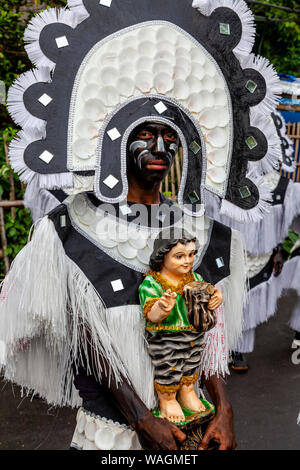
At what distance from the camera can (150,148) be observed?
57.5 inches

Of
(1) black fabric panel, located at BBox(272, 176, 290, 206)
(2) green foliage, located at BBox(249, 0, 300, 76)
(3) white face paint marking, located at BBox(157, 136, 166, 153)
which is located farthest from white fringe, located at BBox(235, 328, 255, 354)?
(2) green foliage, located at BBox(249, 0, 300, 76)

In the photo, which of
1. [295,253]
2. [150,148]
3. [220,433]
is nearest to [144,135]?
[150,148]

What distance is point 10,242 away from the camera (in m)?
4.19

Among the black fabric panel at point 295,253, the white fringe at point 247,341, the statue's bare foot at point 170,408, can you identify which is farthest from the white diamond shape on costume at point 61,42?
the black fabric panel at point 295,253

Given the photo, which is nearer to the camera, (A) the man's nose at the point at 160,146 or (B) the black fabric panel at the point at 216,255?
(A) the man's nose at the point at 160,146

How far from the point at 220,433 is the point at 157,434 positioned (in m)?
0.21

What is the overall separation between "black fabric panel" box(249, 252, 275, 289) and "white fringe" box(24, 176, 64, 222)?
4.86 ft

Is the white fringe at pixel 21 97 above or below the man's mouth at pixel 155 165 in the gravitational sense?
above

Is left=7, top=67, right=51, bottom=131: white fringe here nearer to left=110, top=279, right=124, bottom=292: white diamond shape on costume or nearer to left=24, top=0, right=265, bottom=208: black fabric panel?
left=24, top=0, right=265, bottom=208: black fabric panel

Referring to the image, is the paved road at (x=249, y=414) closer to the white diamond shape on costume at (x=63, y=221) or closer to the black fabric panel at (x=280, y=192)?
the black fabric panel at (x=280, y=192)

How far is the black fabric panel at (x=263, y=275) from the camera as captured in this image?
3359mm

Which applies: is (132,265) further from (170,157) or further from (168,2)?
(168,2)

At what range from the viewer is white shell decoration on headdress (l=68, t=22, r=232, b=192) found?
142 cm

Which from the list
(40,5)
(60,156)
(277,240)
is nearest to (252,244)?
(277,240)
